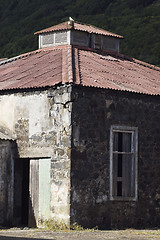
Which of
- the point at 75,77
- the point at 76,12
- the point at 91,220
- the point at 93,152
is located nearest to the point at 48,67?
the point at 75,77

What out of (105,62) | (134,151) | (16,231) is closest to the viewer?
(16,231)

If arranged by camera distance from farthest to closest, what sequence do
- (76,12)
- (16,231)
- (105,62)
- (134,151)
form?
1. (76,12)
2. (105,62)
3. (134,151)
4. (16,231)

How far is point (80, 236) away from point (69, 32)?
769cm

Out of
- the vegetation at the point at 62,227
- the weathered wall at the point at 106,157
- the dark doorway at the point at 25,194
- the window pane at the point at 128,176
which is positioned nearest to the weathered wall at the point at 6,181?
the dark doorway at the point at 25,194

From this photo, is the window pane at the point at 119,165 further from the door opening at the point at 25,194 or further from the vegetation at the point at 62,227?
the door opening at the point at 25,194

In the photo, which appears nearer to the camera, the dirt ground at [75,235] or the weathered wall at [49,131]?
the dirt ground at [75,235]

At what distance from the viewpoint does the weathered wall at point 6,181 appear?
53.9 ft

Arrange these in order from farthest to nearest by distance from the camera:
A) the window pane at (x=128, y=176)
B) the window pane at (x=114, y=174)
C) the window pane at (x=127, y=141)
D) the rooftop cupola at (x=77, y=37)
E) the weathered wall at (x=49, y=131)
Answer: the rooftop cupola at (x=77, y=37), the window pane at (x=127, y=141), the window pane at (x=128, y=176), the window pane at (x=114, y=174), the weathered wall at (x=49, y=131)

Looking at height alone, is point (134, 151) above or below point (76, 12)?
below

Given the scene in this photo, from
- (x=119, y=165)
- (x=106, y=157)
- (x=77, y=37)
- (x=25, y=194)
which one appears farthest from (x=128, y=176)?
(x=77, y=37)

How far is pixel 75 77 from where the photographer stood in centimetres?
1609

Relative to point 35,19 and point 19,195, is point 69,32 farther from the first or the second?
point 35,19

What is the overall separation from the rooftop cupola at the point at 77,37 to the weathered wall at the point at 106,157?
3599 millimetres

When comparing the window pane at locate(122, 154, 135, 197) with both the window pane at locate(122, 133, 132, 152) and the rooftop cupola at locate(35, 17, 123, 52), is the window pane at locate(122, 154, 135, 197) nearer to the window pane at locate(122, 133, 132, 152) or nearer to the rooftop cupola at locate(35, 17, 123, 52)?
the window pane at locate(122, 133, 132, 152)
